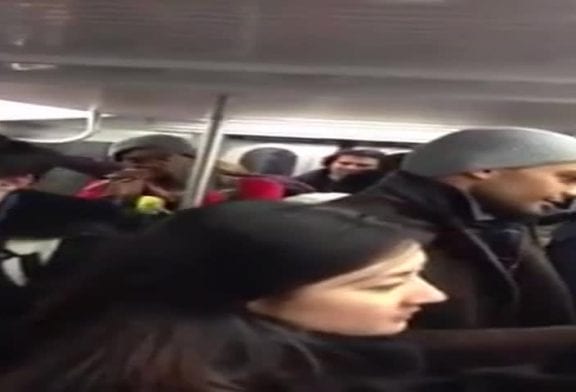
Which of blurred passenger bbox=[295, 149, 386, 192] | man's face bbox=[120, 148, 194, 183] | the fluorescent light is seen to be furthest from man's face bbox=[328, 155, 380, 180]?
the fluorescent light

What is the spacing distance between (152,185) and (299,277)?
0.58 feet

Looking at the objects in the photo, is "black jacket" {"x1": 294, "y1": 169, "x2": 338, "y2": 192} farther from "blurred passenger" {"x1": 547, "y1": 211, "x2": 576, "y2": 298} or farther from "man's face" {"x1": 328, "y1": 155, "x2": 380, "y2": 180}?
"blurred passenger" {"x1": 547, "y1": 211, "x2": 576, "y2": 298}

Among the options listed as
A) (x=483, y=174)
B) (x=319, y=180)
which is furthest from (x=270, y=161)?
(x=483, y=174)

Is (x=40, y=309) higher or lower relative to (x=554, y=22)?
lower

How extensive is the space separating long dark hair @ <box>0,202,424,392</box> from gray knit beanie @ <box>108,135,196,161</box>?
0.13 m

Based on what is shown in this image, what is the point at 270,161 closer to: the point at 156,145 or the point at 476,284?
the point at 156,145

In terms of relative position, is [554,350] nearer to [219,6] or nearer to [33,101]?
[219,6]

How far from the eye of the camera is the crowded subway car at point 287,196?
0.67 m

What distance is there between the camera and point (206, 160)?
823 mm

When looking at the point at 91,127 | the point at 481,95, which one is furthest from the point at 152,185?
the point at 481,95

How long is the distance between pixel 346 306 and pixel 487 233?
104mm

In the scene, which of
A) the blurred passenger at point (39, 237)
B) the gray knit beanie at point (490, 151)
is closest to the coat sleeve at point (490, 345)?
the gray knit beanie at point (490, 151)

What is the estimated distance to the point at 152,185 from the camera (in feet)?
2.66

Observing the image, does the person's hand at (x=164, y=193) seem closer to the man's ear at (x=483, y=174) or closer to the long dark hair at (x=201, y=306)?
the long dark hair at (x=201, y=306)
